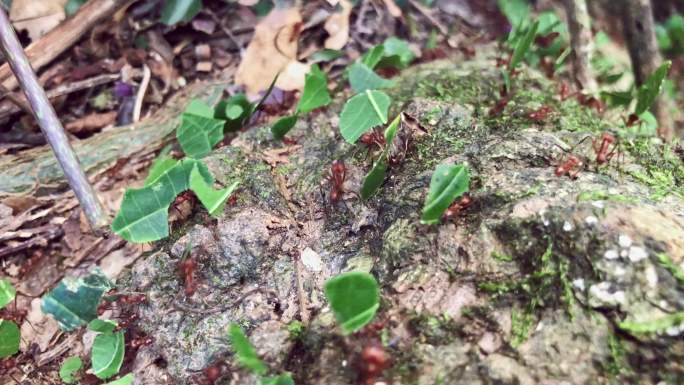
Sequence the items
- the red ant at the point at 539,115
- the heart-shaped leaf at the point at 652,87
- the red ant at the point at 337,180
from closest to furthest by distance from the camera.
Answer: the red ant at the point at 337,180 → the heart-shaped leaf at the point at 652,87 → the red ant at the point at 539,115

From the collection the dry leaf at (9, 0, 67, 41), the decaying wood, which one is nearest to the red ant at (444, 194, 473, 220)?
the decaying wood

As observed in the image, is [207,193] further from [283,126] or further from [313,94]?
[313,94]

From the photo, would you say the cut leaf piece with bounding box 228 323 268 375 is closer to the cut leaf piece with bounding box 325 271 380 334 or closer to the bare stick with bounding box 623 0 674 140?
the cut leaf piece with bounding box 325 271 380 334

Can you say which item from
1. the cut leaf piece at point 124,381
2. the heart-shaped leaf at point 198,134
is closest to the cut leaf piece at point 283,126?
the heart-shaped leaf at point 198,134

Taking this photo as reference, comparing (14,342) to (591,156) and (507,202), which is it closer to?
(507,202)

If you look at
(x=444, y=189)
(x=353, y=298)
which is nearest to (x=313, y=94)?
(x=444, y=189)

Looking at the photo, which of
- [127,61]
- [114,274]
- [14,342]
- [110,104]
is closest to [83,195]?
[114,274]

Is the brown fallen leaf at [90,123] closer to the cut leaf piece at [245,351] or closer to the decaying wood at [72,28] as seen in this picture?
the decaying wood at [72,28]
